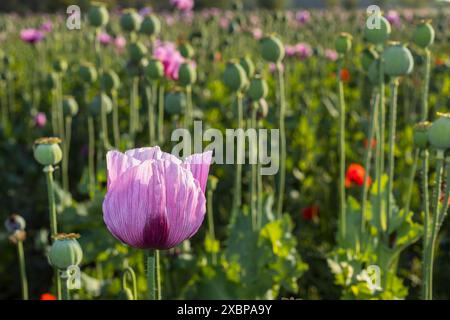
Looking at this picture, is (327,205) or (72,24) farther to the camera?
(327,205)

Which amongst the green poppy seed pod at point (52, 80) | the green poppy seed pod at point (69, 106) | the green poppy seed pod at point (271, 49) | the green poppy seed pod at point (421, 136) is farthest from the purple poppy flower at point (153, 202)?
the green poppy seed pod at point (52, 80)

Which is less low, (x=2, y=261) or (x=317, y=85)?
(x=317, y=85)

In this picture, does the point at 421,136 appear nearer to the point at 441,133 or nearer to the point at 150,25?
the point at 441,133

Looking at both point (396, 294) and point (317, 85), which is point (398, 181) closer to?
point (396, 294)

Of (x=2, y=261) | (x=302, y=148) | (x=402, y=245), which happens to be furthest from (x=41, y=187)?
(x=402, y=245)

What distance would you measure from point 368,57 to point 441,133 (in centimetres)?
72

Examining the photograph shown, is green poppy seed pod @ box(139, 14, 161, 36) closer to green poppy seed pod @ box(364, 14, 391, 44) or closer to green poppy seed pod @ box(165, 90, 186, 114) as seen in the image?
green poppy seed pod @ box(165, 90, 186, 114)

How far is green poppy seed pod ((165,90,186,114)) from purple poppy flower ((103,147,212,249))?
3.73ft

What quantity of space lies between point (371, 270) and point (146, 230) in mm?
804

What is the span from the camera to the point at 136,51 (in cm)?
226

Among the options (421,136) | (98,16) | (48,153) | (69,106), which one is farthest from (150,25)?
(421,136)

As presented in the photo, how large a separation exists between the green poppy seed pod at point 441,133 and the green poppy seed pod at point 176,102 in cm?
106

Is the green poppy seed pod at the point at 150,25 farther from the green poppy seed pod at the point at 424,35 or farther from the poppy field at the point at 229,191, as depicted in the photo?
the green poppy seed pod at the point at 424,35

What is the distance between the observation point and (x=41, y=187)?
3.24 metres
